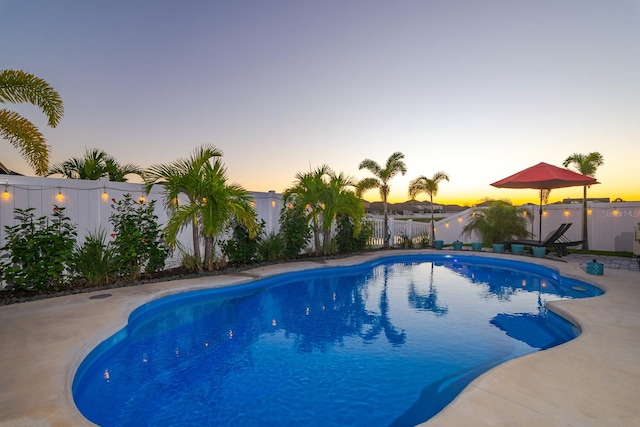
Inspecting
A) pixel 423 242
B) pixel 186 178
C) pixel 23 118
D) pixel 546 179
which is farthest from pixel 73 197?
pixel 546 179

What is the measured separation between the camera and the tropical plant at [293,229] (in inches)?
416

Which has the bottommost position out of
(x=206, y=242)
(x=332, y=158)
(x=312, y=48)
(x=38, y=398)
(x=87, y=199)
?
(x=38, y=398)

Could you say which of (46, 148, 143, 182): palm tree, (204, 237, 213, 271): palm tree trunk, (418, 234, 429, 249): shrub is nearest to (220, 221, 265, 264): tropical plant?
(204, 237, 213, 271): palm tree trunk

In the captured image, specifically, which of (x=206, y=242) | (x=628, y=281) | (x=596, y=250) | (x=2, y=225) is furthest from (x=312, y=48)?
(x=596, y=250)

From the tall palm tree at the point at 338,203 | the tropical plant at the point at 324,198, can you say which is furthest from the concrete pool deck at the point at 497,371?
the tall palm tree at the point at 338,203

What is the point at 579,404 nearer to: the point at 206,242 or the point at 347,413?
the point at 347,413

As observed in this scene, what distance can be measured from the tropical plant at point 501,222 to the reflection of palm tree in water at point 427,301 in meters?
6.84

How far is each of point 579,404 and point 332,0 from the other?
434 inches

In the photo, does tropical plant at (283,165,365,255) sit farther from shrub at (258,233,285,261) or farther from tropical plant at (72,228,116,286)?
tropical plant at (72,228,116,286)

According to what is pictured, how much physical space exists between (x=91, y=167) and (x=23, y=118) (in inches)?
282

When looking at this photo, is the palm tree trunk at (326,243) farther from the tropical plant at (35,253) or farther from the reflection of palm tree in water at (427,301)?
the tropical plant at (35,253)

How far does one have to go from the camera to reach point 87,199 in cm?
700

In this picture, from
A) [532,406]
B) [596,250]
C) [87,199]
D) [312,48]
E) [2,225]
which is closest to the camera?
[532,406]

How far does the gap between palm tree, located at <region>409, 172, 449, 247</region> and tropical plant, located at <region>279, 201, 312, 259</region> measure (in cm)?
586
